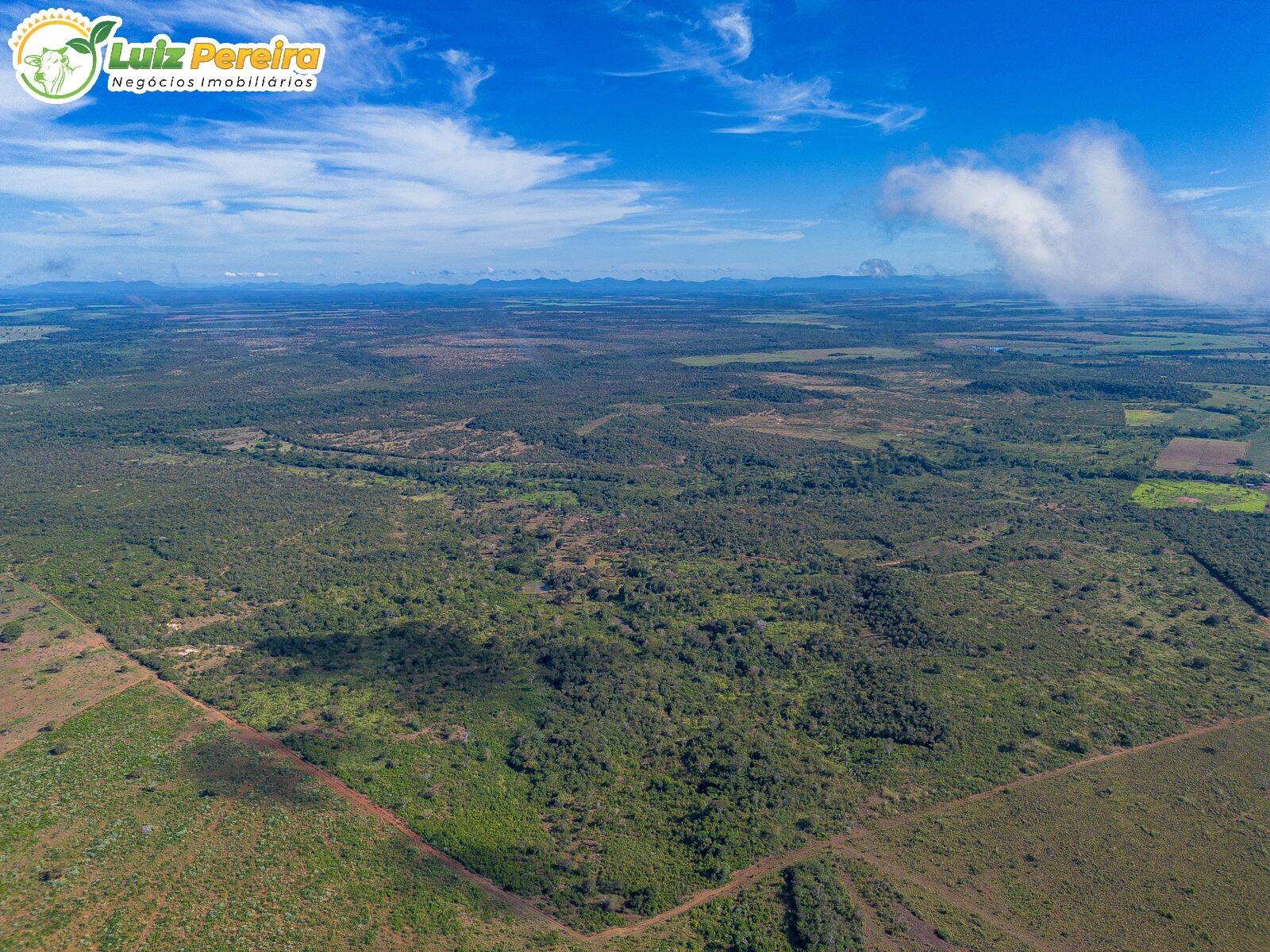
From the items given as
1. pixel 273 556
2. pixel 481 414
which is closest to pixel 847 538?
pixel 273 556

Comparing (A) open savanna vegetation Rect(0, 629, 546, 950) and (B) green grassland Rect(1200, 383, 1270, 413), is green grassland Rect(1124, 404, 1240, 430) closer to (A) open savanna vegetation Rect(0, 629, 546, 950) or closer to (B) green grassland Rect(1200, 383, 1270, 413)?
(B) green grassland Rect(1200, 383, 1270, 413)

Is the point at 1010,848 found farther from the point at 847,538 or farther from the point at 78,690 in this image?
the point at 78,690

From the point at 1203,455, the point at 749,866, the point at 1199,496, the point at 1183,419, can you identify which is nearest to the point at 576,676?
the point at 749,866

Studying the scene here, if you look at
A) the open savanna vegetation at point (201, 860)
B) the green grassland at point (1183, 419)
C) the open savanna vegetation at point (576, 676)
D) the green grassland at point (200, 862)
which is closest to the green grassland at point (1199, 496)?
the open savanna vegetation at point (576, 676)

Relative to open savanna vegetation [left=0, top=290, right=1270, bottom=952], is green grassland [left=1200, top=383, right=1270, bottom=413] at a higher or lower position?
higher

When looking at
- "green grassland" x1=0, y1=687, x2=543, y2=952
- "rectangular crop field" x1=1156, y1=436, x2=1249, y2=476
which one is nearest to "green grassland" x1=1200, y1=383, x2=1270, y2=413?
"rectangular crop field" x1=1156, y1=436, x2=1249, y2=476

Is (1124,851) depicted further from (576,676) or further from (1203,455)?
(1203,455)

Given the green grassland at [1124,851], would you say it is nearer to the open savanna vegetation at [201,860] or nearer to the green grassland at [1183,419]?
the open savanna vegetation at [201,860]
